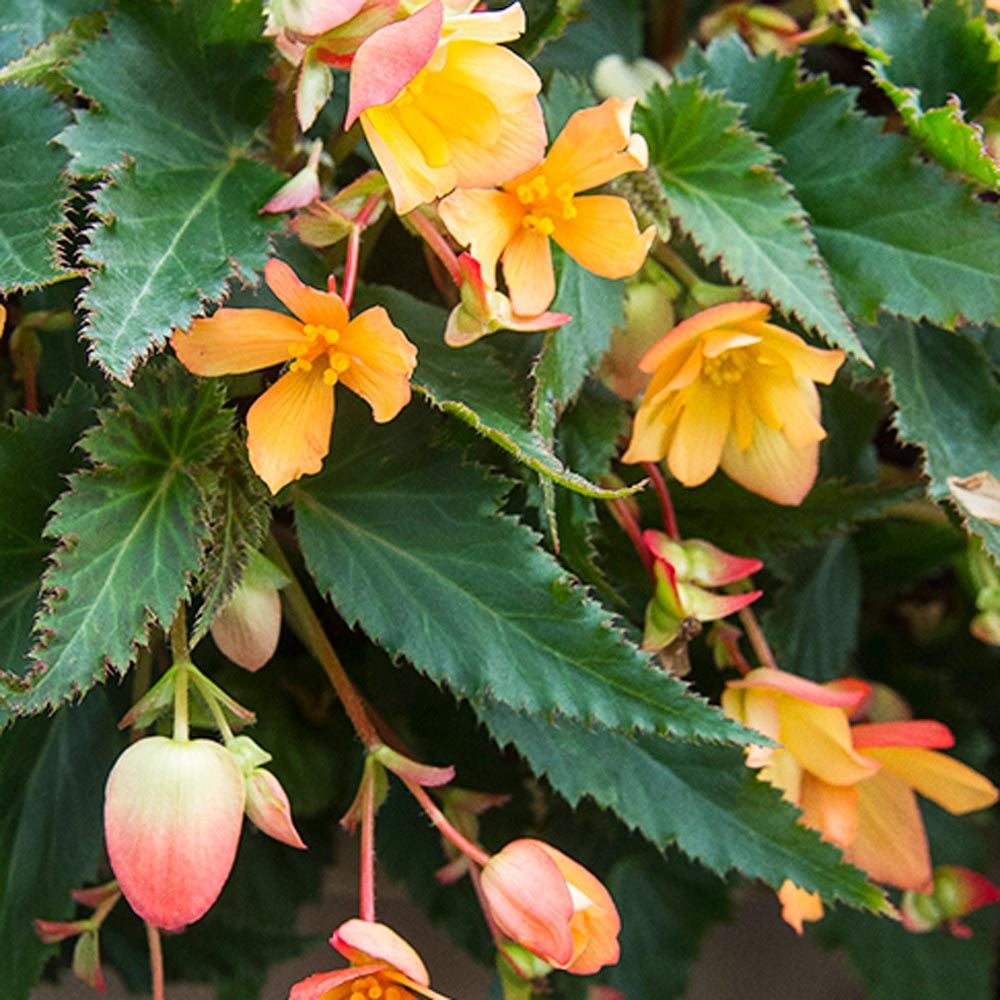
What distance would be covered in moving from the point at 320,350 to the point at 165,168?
9 centimetres

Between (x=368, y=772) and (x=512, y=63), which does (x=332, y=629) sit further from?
(x=512, y=63)

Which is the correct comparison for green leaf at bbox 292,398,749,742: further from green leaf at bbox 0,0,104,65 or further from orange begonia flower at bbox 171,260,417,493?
green leaf at bbox 0,0,104,65

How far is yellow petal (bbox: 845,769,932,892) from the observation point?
21.3 inches

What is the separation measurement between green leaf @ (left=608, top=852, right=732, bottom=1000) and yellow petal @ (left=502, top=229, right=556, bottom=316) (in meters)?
0.39

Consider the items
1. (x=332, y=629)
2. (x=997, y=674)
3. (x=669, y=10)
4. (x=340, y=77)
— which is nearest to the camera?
(x=340, y=77)

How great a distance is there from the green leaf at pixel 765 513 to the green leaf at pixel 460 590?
16 centimetres

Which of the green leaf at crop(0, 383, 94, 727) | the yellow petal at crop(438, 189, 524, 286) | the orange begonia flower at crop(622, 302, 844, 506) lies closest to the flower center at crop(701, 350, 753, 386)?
the orange begonia flower at crop(622, 302, 844, 506)

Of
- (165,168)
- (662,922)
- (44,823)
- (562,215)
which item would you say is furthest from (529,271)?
(662,922)

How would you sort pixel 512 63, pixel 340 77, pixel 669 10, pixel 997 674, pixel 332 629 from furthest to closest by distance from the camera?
pixel 997 674 < pixel 669 10 < pixel 332 629 < pixel 340 77 < pixel 512 63

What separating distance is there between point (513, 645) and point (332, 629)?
217 mm

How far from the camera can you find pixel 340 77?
0.49m

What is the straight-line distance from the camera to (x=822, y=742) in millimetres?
486

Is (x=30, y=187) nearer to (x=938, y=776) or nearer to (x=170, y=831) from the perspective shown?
(x=170, y=831)

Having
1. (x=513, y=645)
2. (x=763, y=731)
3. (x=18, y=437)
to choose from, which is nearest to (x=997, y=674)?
(x=763, y=731)
